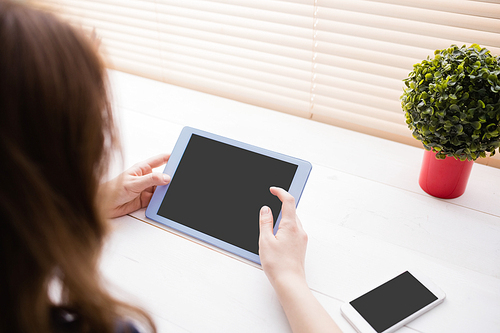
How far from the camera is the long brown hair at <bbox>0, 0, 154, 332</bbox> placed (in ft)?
1.43

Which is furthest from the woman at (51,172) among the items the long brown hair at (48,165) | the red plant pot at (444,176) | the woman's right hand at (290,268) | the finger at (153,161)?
the red plant pot at (444,176)

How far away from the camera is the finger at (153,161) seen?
0.99 metres

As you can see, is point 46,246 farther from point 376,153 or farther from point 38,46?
point 376,153

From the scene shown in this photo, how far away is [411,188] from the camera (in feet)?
3.50

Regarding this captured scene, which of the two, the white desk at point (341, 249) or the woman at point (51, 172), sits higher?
the woman at point (51, 172)

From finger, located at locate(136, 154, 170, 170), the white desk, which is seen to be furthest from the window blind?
finger, located at locate(136, 154, 170, 170)

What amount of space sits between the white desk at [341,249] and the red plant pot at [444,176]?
2cm

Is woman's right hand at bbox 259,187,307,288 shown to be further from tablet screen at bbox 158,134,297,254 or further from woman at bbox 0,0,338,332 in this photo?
woman at bbox 0,0,338,332

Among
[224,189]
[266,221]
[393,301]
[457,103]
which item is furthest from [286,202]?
[457,103]

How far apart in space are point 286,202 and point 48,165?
1.60ft

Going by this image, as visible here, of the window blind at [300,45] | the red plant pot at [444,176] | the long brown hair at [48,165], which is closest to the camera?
the long brown hair at [48,165]

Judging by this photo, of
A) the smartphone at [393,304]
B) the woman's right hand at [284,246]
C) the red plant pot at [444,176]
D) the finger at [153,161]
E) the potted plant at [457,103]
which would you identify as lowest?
the smartphone at [393,304]

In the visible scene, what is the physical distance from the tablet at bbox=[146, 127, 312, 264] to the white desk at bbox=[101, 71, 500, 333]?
0.03 m

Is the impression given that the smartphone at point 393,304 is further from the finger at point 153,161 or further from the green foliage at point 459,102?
the finger at point 153,161
